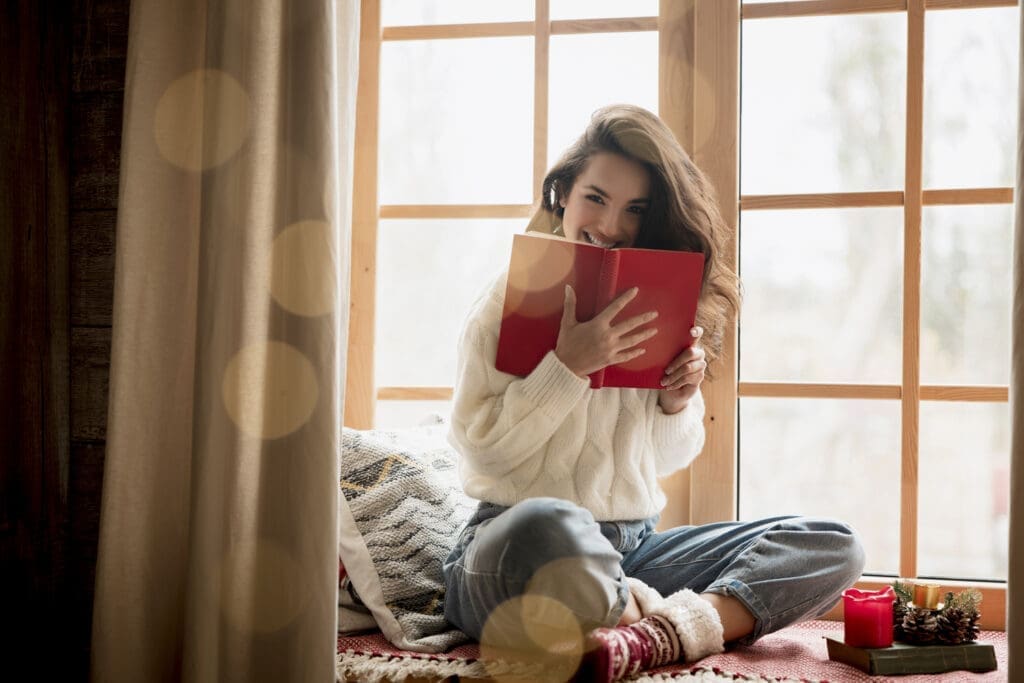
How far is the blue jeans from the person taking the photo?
48.3 inches

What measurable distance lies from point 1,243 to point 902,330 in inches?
64.1

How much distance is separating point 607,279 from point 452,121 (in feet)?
2.23

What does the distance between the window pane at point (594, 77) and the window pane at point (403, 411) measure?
1.90ft

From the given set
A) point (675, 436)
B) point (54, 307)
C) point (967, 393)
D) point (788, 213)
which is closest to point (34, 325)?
point (54, 307)

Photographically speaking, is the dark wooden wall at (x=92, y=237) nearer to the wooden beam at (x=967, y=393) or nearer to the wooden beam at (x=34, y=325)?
the wooden beam at (x=34, y=325)

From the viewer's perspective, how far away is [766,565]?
1.40m

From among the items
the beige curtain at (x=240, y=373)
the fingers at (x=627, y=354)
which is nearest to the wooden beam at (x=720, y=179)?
the fingers at (x=627, y=354)

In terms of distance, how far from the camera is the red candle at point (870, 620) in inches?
51.9

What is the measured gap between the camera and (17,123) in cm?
145

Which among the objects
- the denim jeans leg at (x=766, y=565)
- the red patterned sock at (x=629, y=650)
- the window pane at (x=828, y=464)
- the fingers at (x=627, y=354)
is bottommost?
the red patterned sock at (x=629, y=650)

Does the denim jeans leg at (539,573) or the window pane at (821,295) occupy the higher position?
the window pane at (821,295)

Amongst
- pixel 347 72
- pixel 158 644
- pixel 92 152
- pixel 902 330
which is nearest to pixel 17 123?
pixel 92 152

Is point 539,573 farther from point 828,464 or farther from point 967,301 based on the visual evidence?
point 967,301

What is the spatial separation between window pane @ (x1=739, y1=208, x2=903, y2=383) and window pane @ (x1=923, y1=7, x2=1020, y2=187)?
148 mm
